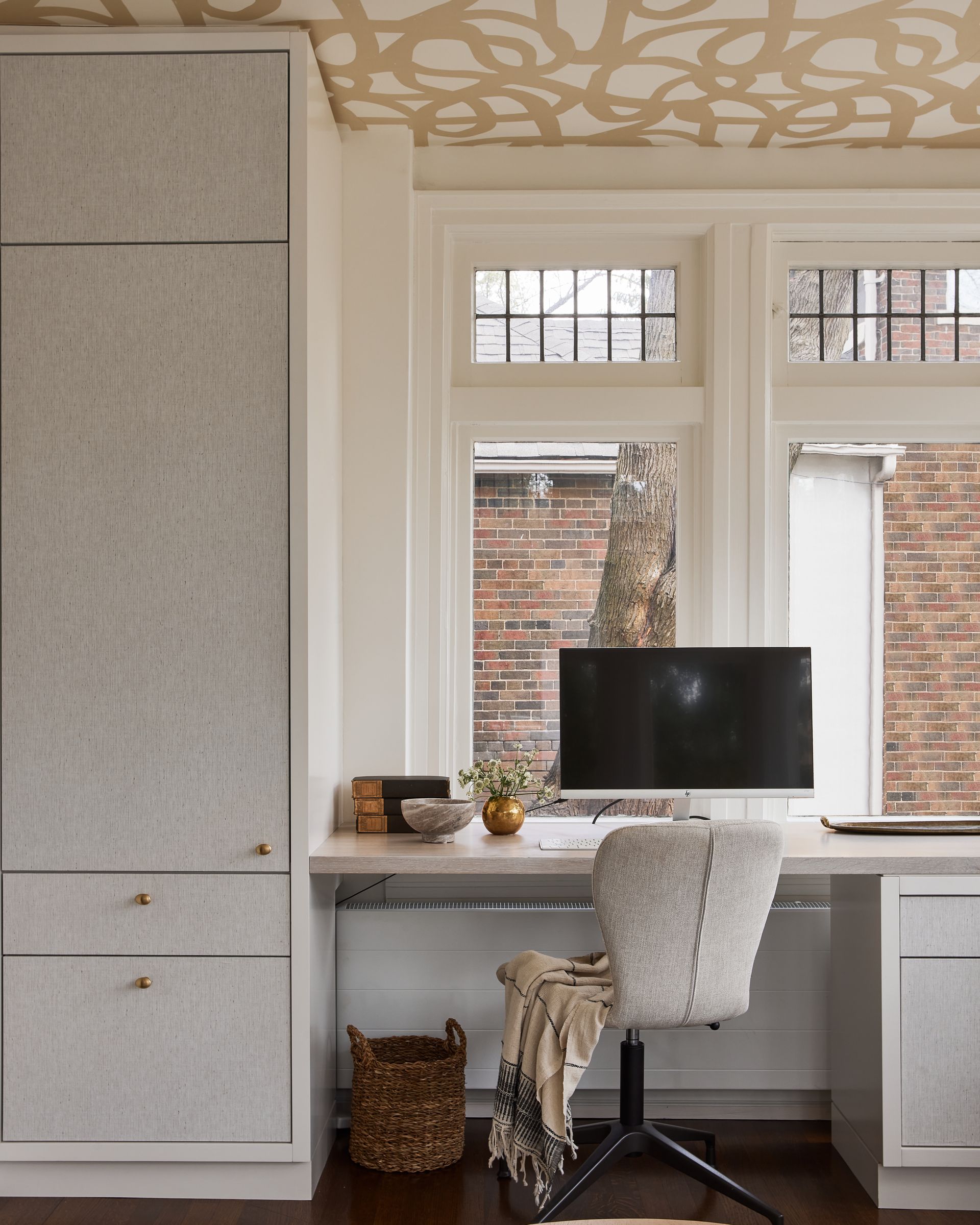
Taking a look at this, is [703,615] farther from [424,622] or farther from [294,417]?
[294,417]

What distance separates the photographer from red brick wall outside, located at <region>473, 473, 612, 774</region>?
304cm

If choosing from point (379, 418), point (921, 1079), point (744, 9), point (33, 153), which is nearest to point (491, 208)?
point (379, 418)

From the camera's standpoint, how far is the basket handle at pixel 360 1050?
2.49 meters

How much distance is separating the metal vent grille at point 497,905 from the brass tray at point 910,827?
24 centimetres

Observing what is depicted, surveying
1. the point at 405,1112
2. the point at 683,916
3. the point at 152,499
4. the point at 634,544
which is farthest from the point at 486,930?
the point at 152,499

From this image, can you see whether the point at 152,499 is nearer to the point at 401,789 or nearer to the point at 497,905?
the point at 401,789

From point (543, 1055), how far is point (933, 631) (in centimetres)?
179

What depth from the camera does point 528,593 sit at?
3.05m

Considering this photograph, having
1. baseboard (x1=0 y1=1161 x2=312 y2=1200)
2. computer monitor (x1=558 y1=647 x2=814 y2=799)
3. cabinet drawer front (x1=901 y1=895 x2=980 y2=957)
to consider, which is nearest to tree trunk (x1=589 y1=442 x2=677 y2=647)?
computer monitor (x1=558 y1=647 x2=814 y2=799)

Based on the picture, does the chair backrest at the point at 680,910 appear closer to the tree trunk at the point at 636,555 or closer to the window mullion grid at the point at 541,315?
the tree trunk at the point at 636,555

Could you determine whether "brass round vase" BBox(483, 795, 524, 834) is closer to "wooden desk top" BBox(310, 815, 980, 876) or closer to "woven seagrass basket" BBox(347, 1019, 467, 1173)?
"wooden desk top" BBox(310, 815, 980, 876)

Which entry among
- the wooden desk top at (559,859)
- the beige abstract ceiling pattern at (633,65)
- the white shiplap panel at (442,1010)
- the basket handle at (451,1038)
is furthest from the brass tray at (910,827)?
the beige abstract ceiling pattern at (633,65)

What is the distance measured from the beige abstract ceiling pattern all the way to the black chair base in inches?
95.9

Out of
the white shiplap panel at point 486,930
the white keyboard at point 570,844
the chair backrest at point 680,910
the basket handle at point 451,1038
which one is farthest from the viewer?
the white shiplap panel at point 486,930
